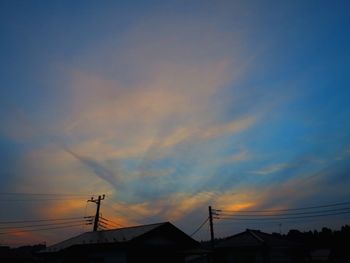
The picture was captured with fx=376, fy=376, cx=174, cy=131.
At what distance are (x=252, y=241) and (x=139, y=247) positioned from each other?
1842cm

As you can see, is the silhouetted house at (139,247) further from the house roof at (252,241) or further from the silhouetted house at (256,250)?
the house roof at (252,241)

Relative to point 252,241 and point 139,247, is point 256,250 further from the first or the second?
point 139,247

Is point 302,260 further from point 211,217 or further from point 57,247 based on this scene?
point 57,247

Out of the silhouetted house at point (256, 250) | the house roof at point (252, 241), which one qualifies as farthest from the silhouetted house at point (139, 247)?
the house roof at point (252, 241)

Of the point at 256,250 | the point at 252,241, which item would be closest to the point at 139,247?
the point at 256,250

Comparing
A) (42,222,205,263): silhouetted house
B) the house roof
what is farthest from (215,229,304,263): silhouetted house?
(42,222,205,263): silhouetted house

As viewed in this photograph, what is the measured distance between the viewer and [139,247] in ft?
89.0

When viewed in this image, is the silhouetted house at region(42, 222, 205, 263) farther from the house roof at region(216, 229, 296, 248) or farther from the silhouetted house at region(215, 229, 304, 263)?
the house roof at region(216, 229, 296, 248)

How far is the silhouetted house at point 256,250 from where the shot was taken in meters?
39.8

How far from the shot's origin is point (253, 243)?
40.8 m

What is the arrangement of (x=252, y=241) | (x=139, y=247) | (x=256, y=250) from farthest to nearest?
(x=252, y=241) → (x=256, y=250) → (x=139, y=247)

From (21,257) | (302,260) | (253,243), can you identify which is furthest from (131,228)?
(21,257)

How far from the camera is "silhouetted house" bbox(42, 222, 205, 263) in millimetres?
26906

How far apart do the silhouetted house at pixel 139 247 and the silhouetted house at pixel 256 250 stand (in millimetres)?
10442
